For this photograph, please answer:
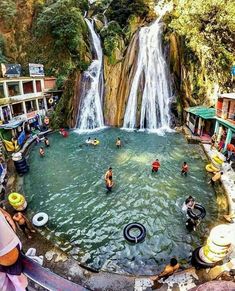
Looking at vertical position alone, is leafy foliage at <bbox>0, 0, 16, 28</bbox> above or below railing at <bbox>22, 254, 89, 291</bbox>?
above

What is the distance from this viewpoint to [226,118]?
18.0 metres

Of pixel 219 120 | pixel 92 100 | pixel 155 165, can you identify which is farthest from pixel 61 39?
pixel 155 165

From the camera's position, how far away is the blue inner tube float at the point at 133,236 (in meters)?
10.4

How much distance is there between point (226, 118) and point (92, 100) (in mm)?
16535

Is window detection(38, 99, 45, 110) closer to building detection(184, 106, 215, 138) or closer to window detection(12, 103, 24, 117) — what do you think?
window detection(12, 103, 24, 117)

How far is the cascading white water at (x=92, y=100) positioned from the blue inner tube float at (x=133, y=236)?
18.3 m

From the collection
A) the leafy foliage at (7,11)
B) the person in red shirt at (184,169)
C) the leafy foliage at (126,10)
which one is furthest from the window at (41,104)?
the person in red shirt at (184,169)

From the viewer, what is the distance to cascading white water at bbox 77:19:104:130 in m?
28.2

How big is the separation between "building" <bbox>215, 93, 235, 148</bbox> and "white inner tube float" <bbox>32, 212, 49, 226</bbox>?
14.3 m

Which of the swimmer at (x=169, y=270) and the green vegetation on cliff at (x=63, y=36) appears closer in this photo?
the swimmer at (x=169, y=270)

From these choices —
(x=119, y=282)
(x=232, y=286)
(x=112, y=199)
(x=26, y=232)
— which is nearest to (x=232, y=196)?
(x=112, y=199)

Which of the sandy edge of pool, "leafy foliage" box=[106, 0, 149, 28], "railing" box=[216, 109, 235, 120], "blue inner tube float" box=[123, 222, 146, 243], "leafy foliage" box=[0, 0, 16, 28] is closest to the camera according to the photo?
the sandy edge of pool

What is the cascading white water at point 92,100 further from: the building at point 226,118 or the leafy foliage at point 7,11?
the leafy foliage at point 7,11

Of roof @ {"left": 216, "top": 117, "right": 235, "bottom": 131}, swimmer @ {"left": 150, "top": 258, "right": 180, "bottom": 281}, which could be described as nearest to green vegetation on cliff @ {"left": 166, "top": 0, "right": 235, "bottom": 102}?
roof @ {"left": 216, "top": 117, "right": 235, "bottom": 131}
